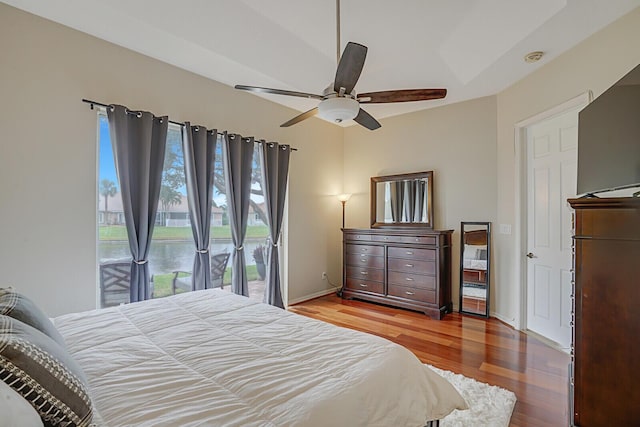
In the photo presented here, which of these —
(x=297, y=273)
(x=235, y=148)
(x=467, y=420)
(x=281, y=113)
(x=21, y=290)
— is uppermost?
(x=281, y=113)

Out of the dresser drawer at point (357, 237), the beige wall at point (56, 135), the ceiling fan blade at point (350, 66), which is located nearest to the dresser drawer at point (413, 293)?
the dresser drawer at point (357, 237)

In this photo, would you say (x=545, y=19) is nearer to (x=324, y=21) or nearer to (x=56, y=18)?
(x=324, y=21)

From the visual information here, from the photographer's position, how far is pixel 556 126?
3.15 metres

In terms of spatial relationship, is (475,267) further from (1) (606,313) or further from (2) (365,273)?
(1) (606,313)

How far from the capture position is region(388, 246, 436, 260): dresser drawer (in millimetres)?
4016

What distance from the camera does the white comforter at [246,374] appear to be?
3.45 ft

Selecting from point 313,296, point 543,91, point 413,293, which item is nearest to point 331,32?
point 543,91

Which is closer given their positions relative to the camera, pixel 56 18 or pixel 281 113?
pixel 56 18

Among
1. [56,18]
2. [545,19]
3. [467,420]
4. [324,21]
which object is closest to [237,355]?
[467,420]

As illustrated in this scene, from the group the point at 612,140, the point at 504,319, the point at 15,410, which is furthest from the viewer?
the point at 504,319

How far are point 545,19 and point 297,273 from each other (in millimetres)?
3866

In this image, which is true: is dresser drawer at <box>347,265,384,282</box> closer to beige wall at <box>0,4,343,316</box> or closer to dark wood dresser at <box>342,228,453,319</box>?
dark wood dresser at <box>342,228,453,319</box>

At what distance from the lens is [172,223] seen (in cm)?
328

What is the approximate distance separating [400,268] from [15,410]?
4.02m
